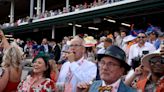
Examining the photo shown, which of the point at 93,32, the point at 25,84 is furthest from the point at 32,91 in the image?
the point at 93,32

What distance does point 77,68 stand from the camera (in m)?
4.79

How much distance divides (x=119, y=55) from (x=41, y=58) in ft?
5.26

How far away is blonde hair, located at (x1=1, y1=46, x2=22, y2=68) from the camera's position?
15.0 feet

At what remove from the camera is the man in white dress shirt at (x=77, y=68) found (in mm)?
4754

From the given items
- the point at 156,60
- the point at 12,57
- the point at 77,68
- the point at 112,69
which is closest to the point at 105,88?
the point at 112,69

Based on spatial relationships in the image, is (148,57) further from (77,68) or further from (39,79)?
(39,79)

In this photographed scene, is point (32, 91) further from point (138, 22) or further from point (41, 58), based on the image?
point (138, 22)

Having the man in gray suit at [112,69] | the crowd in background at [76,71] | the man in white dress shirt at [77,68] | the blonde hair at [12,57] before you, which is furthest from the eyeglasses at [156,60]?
the blonde hair at [12,57]

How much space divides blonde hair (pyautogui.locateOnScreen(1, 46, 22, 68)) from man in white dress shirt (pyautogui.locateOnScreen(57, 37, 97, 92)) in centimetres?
68

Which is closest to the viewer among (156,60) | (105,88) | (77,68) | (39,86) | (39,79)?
(105,88)

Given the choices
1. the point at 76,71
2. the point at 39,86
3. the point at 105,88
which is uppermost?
the point at 105,88

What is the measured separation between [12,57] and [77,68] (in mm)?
836

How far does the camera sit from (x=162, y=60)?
404 centimetres

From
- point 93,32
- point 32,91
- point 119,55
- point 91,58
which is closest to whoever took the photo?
point 119,55
